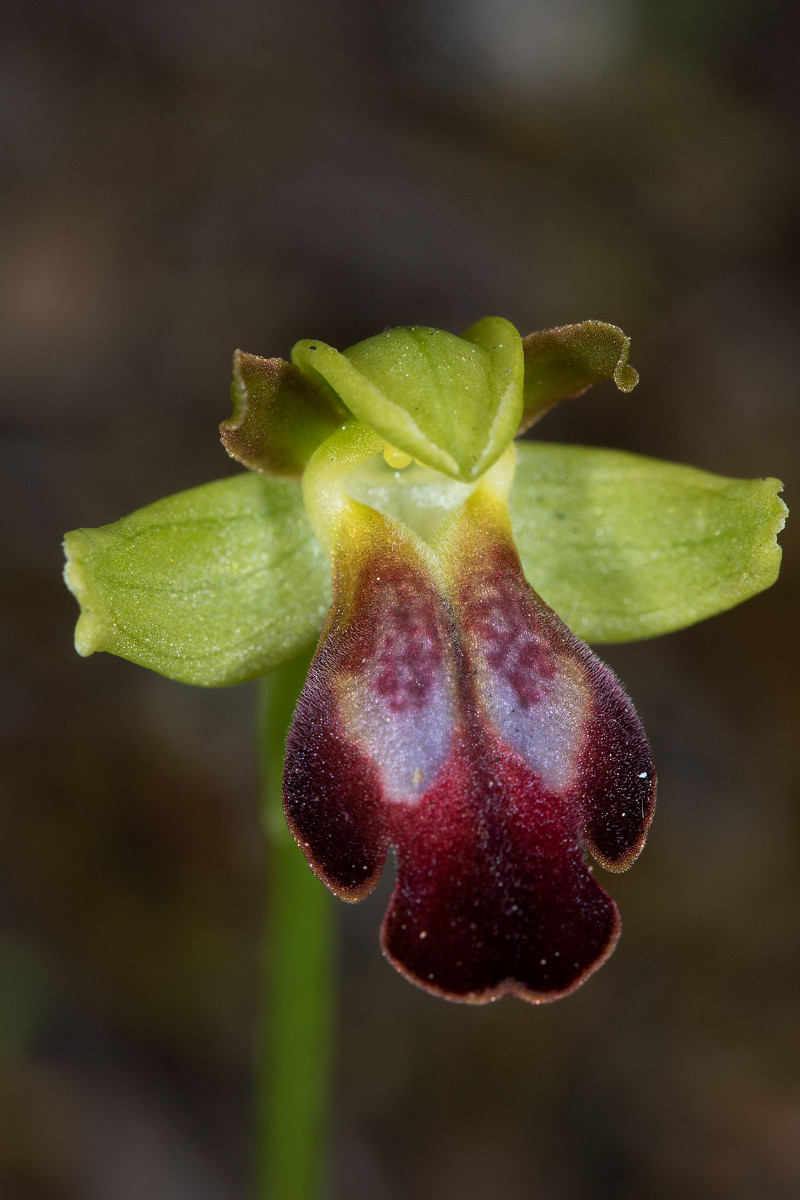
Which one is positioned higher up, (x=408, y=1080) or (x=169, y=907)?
(x=169, y=907)

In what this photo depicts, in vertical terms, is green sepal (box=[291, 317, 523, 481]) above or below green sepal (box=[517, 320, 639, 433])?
below

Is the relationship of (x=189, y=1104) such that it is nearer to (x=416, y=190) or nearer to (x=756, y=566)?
(x=756, y=566)

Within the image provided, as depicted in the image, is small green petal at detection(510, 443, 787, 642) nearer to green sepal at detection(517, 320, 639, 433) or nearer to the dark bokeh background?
green sepal at detection(517, 320, 639, 433)

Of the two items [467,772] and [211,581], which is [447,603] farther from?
[211,581]

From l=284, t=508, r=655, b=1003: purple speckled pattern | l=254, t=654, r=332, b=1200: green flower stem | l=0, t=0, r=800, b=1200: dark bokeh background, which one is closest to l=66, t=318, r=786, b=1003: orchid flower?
l=284, t=508, r=655, b=1003: purple speckled pattern

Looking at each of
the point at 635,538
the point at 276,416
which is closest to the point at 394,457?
the point at 276,416

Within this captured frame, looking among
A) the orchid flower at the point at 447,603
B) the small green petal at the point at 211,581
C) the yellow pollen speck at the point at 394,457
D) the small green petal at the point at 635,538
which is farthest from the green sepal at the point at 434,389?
the small green petal at the point at 635,538

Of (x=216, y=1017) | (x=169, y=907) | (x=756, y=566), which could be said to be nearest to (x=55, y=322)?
(x=169, y=907)
